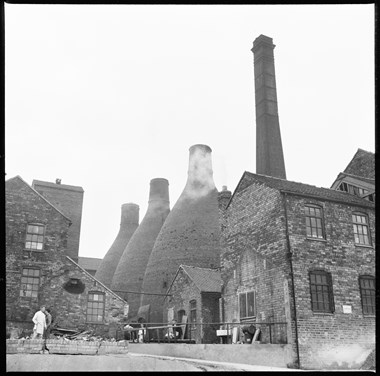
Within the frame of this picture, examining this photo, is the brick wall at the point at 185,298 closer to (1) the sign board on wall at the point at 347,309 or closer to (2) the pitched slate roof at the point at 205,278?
(2) the pitched slate roof at the point at 205,278

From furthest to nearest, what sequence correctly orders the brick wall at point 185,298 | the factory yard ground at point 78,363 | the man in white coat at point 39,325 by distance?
Result: the brick wall at point 185,298, the man in white coat at point 39,325, the factory yard ground at point 78,363

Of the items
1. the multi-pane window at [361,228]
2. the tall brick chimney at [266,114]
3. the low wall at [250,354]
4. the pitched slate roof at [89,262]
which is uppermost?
the tall brick chimney at [266,114]

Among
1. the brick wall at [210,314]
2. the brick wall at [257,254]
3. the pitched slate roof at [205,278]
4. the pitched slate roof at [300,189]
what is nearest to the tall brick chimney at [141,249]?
the pitched slate roof at [205,278]

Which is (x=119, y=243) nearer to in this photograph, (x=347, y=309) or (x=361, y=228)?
(x=361, y=228)

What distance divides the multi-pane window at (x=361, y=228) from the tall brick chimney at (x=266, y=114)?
10485mm

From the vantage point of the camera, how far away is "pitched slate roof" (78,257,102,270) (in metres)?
56.2

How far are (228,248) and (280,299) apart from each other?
4.46m

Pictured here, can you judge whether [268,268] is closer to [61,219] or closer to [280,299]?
[280,299]

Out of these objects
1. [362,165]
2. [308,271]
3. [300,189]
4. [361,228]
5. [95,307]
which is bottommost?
[95,307]

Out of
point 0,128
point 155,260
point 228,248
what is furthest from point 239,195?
point 0,128

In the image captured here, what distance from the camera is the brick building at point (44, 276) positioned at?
2109 centimetres

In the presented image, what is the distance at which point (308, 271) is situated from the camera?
52.4 ft

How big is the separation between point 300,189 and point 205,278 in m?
8.59

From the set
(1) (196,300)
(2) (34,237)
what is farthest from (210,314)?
(2) (34,237)
